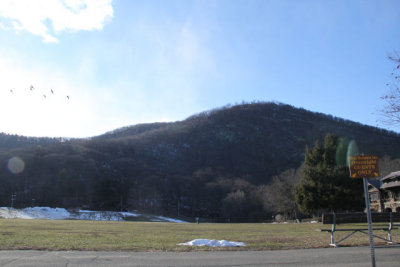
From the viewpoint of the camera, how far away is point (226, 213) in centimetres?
10506

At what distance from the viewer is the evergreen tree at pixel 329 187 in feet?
120

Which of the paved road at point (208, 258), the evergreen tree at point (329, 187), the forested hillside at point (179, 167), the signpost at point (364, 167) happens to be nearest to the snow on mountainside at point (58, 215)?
the forested hillside at point (179, 167)

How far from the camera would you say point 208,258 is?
993 centimetres

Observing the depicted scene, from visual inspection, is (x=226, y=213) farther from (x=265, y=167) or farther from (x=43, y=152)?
(x=43, y=152)

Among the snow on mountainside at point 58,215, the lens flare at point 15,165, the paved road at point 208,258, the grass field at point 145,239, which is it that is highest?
the lens flare at point 15,165

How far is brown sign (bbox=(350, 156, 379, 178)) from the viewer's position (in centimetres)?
725

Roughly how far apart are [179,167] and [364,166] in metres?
158

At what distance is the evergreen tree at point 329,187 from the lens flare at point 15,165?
99.6 meters

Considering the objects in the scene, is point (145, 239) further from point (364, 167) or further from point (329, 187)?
point (329, 187)

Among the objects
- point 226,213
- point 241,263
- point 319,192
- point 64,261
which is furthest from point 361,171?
point 226,213

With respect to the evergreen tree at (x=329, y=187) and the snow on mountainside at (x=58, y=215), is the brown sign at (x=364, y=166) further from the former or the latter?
the snow on mountainside at (x=58, y=215)

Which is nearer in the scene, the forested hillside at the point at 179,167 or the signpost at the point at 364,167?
the signpost at the point at 364,167

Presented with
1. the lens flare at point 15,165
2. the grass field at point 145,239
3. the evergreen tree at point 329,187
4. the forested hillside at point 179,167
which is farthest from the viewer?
the lens flare at point 15,165

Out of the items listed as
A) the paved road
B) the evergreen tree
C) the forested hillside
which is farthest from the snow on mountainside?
the paved road
